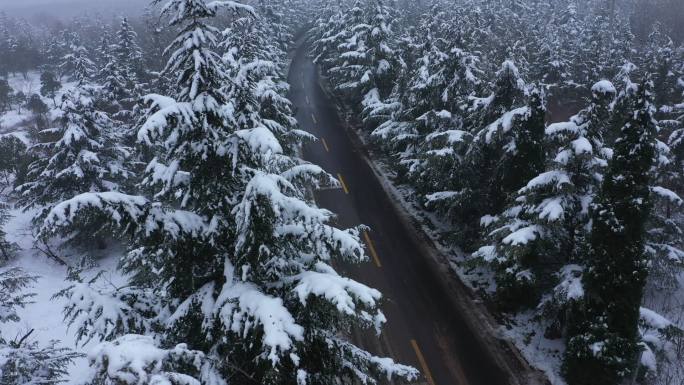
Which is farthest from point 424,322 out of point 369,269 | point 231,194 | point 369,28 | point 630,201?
point 369,28

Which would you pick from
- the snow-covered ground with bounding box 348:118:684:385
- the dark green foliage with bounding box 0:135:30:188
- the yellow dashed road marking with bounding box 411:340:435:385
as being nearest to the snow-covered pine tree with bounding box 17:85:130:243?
the dark green foliage with bounding box 0:135:30:188

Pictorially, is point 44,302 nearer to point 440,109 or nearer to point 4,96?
point 440,109

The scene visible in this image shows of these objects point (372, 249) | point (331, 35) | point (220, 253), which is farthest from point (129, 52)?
point (220, 253)

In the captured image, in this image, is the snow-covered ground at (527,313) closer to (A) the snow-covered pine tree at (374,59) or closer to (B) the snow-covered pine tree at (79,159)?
(A) the snow-covered pine tree at (374,59)

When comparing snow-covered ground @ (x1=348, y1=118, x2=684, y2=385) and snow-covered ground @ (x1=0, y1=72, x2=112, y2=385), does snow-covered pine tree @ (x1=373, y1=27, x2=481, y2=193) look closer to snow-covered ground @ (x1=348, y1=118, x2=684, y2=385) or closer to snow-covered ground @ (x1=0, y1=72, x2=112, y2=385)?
snow-covered ground @ (x1=348, y1=118, x2=684, y2=385)

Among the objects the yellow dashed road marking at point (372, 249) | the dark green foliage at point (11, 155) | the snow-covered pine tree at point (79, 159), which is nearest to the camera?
the yellow dashed road marking at point (372, 249)

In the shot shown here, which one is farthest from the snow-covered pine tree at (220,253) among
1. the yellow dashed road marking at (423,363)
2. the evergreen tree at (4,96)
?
the evergreen tree at (4,96)
